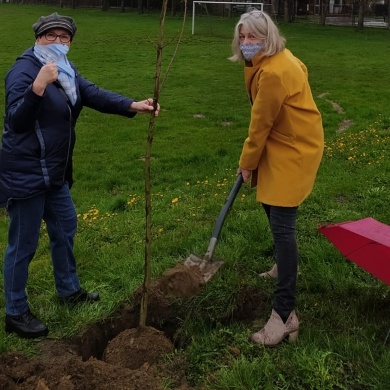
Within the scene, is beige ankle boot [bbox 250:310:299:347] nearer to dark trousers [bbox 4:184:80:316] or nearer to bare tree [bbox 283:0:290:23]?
dark trousers [bbox 4:184:80:316]

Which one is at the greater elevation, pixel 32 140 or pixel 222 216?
pixel 32 140

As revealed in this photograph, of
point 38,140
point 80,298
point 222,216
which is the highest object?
point 38,140

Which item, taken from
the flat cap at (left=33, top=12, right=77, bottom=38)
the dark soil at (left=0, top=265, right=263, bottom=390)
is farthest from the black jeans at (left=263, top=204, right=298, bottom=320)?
the flat cap at (left=33, top=12, right=77, bottom=38)

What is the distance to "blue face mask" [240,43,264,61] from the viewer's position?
309 cm

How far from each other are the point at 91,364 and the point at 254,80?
178cm

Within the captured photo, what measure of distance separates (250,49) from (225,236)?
213 cm

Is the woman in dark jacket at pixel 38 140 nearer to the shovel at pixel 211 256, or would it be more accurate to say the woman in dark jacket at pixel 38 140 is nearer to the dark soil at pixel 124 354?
the dark soil at pixel 124 354

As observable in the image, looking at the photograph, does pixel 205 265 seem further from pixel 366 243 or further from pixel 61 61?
pixel 61 61

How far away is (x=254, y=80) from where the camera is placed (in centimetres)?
317

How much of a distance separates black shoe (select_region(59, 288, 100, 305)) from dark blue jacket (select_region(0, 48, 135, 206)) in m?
0.91

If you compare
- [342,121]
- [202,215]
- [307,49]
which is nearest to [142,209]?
[202,215]

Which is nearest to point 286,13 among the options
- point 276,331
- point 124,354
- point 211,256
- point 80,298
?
point 211,256

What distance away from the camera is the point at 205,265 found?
4223mm

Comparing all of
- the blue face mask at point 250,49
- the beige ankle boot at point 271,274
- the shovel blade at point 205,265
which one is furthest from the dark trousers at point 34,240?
the blue face mask at point 250,49
